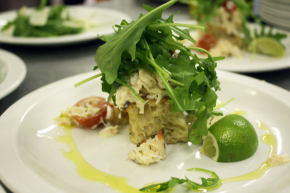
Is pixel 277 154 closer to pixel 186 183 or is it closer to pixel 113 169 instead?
pixel 186 183

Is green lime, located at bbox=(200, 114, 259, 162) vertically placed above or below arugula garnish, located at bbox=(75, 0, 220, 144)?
below

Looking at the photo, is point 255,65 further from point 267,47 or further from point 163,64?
point 163,64

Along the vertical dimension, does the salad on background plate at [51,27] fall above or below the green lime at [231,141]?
below

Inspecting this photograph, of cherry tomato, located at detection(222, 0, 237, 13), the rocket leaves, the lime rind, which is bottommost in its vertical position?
the lime rind

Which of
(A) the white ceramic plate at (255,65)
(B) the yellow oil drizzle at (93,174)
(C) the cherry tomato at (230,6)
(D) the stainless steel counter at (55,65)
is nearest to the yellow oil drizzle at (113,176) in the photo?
(B) the yellow oil drizzle at (93,174)

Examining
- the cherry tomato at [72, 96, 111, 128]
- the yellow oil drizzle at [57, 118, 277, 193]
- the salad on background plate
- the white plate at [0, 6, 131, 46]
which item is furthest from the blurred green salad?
the yellow oil drizzle at [57, 118, 277, 193]

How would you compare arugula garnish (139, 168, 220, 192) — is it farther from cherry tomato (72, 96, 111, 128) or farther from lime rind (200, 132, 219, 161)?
cherry tomato (72, 96, 111, 128)

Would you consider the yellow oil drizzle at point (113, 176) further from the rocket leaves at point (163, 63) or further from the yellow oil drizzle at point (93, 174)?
the rocket leaves at point (163, 63)
